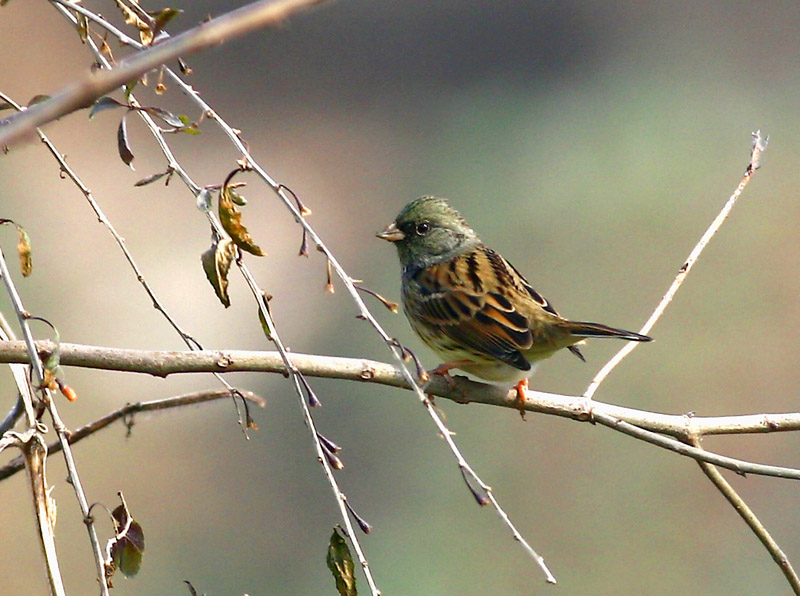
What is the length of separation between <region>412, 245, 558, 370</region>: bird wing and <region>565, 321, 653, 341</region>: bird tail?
15cm

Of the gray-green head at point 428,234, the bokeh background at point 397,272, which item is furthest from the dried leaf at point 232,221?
the bokeh background at point 397,272

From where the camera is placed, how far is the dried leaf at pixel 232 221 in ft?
6.77

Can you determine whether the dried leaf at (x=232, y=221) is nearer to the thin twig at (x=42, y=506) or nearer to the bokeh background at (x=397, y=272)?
the thin twig at (x=42, y=506)

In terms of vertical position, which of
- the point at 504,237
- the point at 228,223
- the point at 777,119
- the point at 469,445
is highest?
the point at 777,119

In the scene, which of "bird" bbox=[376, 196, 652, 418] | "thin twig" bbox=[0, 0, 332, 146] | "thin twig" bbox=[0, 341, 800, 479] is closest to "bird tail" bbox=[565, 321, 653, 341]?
"bird" bbox=[376, 196, 652, 418]

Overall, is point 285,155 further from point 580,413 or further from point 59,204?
point 580,413

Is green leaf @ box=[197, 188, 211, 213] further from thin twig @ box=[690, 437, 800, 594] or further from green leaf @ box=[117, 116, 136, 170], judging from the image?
thin twig @ box=[690, 437, 800, 594]

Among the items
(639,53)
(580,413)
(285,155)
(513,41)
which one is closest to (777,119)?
(639,53)

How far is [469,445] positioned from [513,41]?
752cm

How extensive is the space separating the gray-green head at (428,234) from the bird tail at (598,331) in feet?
2.49

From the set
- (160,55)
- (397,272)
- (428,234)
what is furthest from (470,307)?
(397,272)

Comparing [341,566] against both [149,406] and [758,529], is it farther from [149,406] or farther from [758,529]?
[758,529]

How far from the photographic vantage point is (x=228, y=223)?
2082mm

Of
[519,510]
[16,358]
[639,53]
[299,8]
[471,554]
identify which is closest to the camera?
[299,8]
